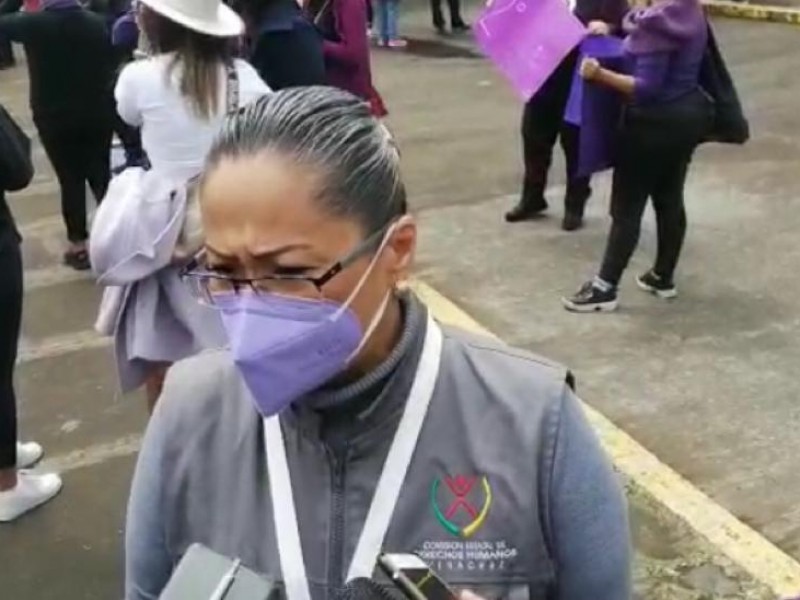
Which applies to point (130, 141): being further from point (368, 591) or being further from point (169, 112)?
point (368, 591)

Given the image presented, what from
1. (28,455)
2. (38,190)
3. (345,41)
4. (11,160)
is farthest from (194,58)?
(38,190)

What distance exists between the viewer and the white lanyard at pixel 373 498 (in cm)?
182

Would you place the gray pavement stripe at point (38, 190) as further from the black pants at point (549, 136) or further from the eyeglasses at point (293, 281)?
the eyeglasses at point (293, 281)

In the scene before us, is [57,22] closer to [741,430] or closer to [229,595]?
[741,430]

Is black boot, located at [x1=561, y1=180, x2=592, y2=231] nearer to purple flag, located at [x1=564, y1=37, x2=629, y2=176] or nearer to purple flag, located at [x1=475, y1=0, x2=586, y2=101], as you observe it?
purple flag, located at [x1=564, y1=37, x2=629, y2=176]

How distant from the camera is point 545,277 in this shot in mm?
6812

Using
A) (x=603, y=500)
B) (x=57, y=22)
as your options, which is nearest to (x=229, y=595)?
(x=603, y=500)

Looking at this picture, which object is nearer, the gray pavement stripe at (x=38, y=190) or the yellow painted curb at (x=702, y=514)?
the yellow painted curb at (x=702, y=514)

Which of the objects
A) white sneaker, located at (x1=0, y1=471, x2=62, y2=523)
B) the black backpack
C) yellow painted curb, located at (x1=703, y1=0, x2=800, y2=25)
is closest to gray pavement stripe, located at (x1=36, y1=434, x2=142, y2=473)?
white sneaker, located at (x1=0, y1=471, x2=62, y2=523)

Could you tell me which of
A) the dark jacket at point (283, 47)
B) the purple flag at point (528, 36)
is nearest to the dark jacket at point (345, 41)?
the purple flag at point (528, 36)

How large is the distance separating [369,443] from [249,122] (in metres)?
0.47

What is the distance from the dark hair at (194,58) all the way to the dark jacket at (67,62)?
2.57 metres

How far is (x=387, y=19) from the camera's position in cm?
1361

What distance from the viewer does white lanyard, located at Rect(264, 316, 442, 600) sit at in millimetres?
1815
